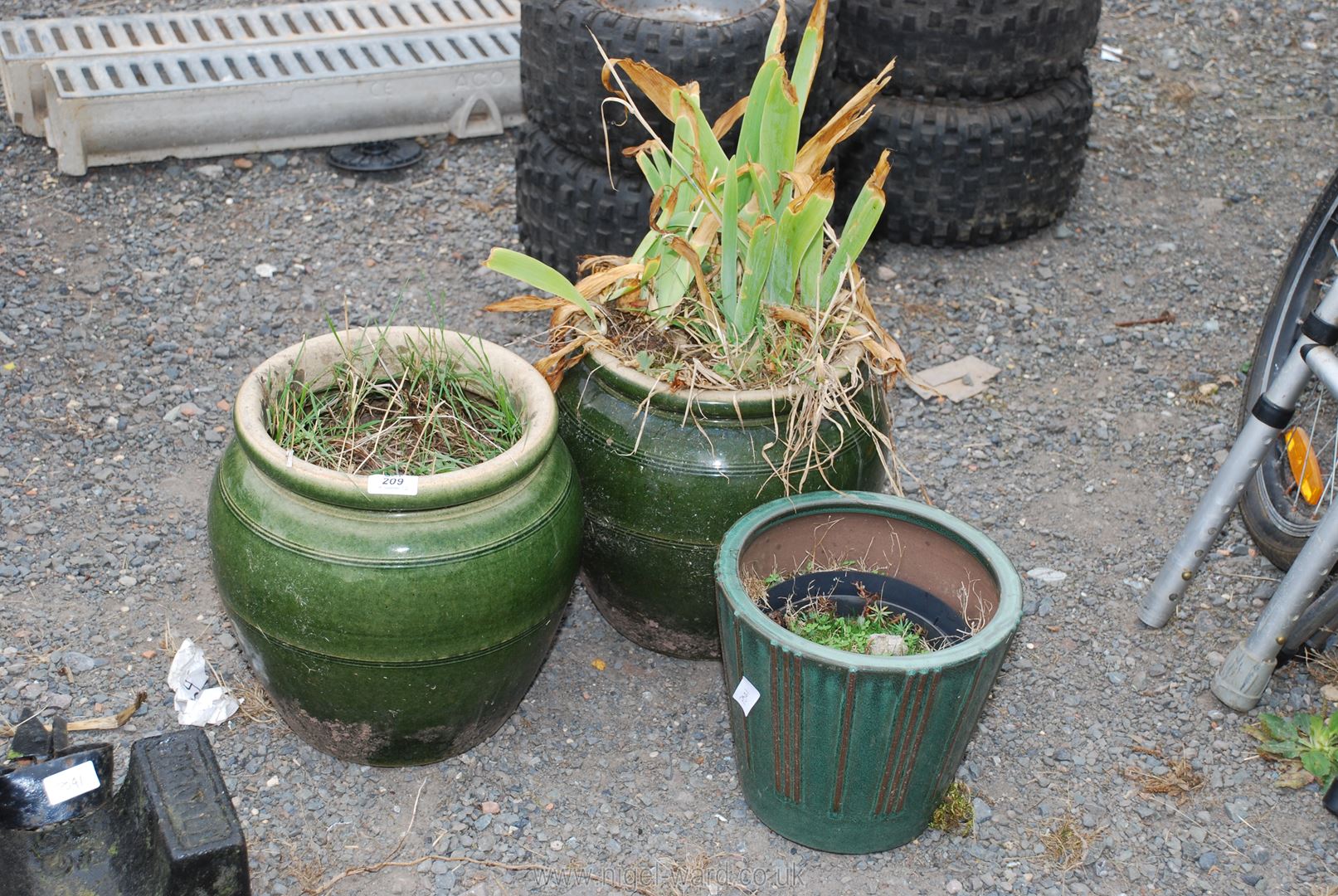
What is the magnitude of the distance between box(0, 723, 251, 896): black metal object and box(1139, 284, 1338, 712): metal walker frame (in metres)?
1.93

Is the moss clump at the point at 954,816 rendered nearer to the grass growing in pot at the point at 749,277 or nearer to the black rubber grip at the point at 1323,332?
the grass growing in pot at the point at 749,277

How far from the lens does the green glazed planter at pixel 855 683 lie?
2.06 m

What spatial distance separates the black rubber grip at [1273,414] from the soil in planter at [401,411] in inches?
57.3

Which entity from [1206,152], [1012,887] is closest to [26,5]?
[1206,152]

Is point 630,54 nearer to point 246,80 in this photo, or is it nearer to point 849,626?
point 849,626

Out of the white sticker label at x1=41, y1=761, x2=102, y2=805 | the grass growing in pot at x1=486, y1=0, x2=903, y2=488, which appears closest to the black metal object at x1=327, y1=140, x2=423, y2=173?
the grass growing in pot at x1=486, y1=0, x2=903, y2=488

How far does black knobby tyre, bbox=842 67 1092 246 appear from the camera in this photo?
3.93 meters

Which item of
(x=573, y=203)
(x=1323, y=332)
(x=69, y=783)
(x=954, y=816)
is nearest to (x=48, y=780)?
(x=69, y=783)

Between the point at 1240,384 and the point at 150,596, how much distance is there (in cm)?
287

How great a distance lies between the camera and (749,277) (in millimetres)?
2398

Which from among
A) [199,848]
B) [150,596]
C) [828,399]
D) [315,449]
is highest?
[828,399]

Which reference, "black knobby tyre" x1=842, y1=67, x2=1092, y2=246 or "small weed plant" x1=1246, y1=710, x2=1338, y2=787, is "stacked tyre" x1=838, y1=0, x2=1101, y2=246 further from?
"small weed plant" x1=1246, y1=710, x2=1338, y2=787

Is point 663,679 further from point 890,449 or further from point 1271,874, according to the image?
point 1271,874

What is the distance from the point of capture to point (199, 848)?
1.99 meters
